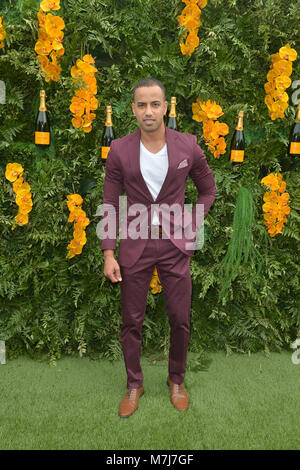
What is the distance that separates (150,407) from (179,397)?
23 cm

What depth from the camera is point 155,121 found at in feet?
7.38

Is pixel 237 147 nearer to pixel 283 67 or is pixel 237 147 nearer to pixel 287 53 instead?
pixel 283 67

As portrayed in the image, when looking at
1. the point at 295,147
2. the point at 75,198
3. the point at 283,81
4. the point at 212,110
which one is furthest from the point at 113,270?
the point at 283,81

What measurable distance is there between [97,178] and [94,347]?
1.60 m

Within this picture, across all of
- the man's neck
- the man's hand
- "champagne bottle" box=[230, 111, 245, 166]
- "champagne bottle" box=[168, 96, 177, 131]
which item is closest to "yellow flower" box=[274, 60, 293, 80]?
"champagne bottle" box=[230, 111, 245, 166]

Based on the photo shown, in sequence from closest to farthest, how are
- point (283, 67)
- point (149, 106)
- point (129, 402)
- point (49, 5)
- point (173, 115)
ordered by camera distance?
point (149, 106), point (129, 402), point (49, 5), point (173, 115), point (283, 67)

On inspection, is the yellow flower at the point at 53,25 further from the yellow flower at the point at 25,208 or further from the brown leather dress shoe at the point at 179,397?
the brown leather dress shoe at the point at 179,397

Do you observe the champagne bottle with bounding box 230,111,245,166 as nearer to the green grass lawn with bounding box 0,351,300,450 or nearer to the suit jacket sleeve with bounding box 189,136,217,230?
the suit jacket sleeve with bounding box 189,136,217,230

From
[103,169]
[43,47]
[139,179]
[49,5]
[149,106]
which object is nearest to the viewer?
[149,106]

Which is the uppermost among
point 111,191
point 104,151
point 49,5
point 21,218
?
point 49,5

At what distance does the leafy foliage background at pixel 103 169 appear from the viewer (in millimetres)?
3129

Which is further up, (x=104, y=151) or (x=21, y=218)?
(x=104, y=151)

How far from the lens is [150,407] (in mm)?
2783
